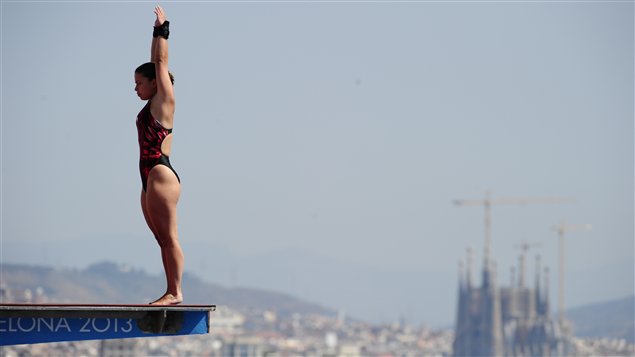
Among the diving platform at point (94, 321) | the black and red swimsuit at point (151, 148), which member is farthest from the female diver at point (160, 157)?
the diving platform at point (94, 321)

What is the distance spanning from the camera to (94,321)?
13.0m

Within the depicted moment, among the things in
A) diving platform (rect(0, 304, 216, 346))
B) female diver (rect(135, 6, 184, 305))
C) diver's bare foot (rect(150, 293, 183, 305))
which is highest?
female diver (rect(135, 6, 184, 305))

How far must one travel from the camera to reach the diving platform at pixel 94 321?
12773 millimetres

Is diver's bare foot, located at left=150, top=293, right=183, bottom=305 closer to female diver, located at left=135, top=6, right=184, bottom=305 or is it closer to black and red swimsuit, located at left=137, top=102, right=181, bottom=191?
female diver, located at left=135, top=6, right=184, bottom=305

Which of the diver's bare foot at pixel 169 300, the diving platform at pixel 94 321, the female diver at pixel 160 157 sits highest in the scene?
the female diver at pixel 160 157

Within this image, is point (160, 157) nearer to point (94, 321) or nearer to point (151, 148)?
point (151, 148)

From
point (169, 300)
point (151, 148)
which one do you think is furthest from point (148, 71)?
point (169, 300)

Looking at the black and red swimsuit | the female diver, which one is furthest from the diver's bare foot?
the black and red swimsuit

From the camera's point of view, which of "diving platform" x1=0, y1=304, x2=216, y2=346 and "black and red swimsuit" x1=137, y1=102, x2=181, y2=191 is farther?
"black and red swimsuit" x1=137, y1=102, x2=181, y2=191

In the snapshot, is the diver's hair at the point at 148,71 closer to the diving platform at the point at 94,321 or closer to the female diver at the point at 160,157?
the female diver at the point at 160,157

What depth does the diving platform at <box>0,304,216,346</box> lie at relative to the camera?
12.8 meters

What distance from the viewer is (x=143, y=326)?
13.2 m

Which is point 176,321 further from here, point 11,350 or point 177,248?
point 11,350

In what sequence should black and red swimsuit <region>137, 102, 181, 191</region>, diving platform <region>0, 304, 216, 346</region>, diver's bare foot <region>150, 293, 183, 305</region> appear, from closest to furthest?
diving platform <region>0, 304, 216, 346</region> → diver's bare foot <region>150, 293, 183, 305</region> → black and red swimsuit <region>137, 102, 181, 191</region>
